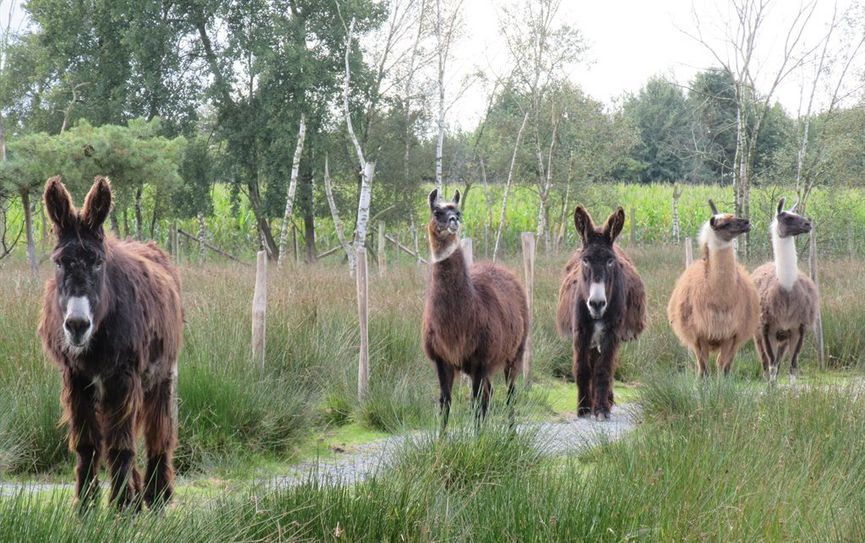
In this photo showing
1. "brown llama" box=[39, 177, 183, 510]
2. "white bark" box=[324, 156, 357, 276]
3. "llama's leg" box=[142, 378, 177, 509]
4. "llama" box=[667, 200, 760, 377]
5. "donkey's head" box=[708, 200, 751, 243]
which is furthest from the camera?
"white bark" box=[324, 156, 357, 276]

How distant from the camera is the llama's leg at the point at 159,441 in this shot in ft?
16.9

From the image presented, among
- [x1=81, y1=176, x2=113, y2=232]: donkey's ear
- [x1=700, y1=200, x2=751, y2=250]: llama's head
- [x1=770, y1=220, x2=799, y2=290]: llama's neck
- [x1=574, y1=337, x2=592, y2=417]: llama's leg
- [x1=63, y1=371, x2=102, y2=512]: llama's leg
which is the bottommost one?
[x1=574, y1=337, x2=592, y2=417]: llama's leg

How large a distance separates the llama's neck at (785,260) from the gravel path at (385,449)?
10.2ft

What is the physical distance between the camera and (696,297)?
9344mm

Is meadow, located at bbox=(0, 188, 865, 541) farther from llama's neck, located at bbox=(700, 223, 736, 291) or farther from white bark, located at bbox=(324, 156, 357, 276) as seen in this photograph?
white bark, located at bbox=(324, 156, 357, 276)

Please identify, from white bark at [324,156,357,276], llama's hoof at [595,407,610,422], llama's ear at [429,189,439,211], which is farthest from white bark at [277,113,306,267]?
llama's ear at [429,189,439,211]

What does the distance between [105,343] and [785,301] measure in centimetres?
887

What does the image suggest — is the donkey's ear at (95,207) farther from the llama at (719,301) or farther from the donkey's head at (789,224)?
the donkey's head at (789,224)

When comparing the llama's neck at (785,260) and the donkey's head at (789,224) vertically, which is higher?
the donkey's head at (789,224)

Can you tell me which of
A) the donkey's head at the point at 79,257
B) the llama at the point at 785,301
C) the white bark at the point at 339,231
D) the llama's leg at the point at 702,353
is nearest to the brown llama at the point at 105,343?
the donkey's head at the point at 79,257

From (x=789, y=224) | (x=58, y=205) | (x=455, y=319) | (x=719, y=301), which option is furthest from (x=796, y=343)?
(x=58, y=205)

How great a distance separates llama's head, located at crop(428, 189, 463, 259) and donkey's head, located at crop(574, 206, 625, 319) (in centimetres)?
151

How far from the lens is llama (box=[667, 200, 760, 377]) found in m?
9.12

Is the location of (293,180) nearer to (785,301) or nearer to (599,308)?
(785,301)
